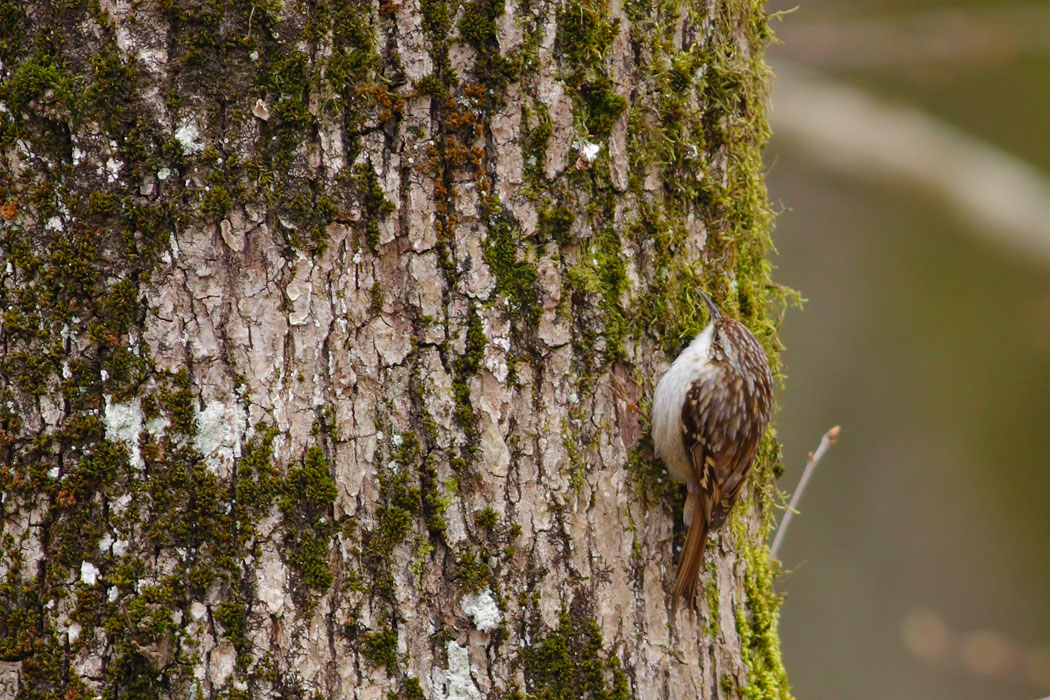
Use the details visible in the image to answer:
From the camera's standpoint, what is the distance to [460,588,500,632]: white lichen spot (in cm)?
183

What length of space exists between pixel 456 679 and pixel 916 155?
167 inches

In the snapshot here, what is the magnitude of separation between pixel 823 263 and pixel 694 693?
5933mm

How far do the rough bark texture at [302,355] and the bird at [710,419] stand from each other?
0.61ft

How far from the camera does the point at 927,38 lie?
511 centimetres

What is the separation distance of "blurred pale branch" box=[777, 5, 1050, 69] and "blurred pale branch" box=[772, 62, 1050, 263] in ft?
0.64

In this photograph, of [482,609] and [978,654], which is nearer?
[482,609]

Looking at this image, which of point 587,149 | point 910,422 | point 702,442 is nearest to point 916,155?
point 910,422

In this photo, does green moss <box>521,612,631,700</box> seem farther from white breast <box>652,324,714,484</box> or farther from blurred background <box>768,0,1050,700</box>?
blurred background <box>768,0,1050,700</box>

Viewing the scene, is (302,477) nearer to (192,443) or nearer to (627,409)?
(192,443)

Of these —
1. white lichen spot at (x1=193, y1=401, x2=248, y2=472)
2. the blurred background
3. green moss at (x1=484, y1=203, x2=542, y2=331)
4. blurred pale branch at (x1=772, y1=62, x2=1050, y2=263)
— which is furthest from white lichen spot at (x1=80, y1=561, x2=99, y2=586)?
the blurred background

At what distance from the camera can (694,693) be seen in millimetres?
2045

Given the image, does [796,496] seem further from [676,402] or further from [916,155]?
[916,155]

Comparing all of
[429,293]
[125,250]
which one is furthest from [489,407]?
[125,250]

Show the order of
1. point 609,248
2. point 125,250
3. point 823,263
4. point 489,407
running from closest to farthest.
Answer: point 125,250
point 489,407
point 609,248
point 823,263
